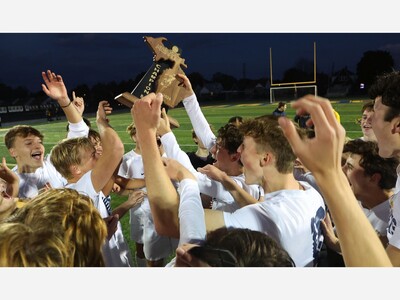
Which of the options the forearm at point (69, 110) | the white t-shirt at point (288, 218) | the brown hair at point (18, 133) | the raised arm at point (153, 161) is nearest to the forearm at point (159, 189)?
the raised arm at point (153, 161)

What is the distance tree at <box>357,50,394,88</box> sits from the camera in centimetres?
139

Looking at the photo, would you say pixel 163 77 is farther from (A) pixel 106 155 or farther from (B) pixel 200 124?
(A) pixel 106 155

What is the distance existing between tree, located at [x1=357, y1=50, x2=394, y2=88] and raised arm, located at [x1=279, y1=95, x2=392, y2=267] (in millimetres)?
875

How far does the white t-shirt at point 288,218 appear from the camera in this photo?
1.24 meters

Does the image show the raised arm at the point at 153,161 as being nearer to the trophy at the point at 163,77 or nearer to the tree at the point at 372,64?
the trophy at the point at 163,77

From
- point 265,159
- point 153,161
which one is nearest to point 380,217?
point 265,159

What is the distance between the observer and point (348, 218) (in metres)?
0.62

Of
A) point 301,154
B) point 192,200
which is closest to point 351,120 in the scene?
point 192,200

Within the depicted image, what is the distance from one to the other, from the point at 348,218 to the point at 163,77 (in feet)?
3.05

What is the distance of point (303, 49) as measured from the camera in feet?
4.66

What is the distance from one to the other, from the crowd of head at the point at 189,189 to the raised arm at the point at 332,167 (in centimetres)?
30

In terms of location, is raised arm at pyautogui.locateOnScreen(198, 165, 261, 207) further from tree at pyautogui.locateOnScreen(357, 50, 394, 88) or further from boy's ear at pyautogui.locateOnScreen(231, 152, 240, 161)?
tree at pyautogui.locateOnScreen(357, 50, 394, 88)

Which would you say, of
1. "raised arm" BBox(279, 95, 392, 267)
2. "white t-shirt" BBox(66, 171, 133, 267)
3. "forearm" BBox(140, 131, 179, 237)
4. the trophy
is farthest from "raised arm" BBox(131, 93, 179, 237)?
"raised arm" BBox(279, 95, 392, 267)

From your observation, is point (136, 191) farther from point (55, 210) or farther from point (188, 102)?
point (55, 210)
